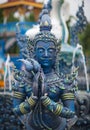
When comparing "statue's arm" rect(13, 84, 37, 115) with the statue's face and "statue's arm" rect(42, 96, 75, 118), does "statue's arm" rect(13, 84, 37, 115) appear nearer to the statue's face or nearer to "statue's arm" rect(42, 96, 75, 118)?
"statue's arm" rect(42, 96, 75, 118)

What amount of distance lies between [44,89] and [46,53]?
0.42m

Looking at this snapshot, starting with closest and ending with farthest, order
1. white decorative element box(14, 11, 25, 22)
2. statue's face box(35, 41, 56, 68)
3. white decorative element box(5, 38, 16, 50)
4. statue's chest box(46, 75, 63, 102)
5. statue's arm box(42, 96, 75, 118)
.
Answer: statue's arm box(42, 96, 75, 118) < statue's chest box(46, 75, 63, 102) < statue's face box(35, 41, 56, 68) < white decorative element box(14, 11, 25, 22) < white decorative element box(5, 38, 16, 50)

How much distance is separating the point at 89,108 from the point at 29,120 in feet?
4.16

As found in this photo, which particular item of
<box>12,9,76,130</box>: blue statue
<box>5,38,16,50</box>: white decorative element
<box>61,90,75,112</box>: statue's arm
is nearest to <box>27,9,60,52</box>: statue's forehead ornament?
<box>12,9,76,130</box>: blue statue

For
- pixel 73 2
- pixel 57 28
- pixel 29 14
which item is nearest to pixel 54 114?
pixel 57 28

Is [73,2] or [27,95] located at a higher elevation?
[73,2]

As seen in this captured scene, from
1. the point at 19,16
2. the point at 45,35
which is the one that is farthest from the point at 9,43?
the point at 45,35

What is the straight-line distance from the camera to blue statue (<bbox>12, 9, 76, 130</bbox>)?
4168 millimetres

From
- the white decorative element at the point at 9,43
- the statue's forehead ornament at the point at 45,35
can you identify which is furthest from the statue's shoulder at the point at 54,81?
the white decorative element at the point at 9,43

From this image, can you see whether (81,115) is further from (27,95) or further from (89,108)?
(27,95)

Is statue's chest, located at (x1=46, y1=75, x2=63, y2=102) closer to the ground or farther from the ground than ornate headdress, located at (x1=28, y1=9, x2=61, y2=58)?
closer to the ground

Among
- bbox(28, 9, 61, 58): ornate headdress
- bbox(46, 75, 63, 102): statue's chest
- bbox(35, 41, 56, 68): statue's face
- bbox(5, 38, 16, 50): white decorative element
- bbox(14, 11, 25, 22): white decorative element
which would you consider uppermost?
bbox(14, 11, 25, 22): white decorative element

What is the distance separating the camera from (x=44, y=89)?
4191mm

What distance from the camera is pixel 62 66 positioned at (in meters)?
7.07
